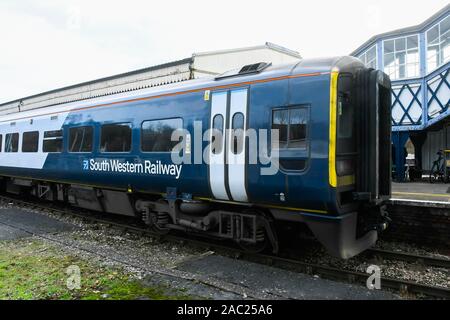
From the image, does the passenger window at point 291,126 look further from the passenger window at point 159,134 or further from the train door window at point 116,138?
the train door window at point 116,138

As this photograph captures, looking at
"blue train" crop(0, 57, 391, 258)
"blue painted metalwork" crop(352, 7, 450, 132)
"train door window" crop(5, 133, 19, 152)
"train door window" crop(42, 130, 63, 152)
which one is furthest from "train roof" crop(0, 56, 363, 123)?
"blue painted metalwork" crop(352, 7, 450, 132)

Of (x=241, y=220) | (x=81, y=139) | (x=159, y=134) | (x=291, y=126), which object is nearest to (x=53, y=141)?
(x=81, y=139)

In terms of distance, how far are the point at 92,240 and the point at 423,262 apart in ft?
20.7

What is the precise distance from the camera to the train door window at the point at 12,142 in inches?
485

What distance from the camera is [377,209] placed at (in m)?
5.95

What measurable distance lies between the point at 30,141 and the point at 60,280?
7.33m

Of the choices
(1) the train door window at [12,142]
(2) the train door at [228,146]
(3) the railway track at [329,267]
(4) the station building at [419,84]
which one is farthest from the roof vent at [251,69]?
(4) the station building at [419,84]

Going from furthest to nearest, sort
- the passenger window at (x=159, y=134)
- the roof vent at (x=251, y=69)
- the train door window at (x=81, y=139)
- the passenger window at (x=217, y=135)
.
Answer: the train door window at (x=81, y=139)
the passenger window at (x=159, y=134)
the passenger window at (x=217, y=135)
the roof vent at (x=251, y=69)

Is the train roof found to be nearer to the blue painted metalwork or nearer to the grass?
the grass

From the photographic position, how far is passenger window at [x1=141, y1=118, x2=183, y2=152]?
6.99m

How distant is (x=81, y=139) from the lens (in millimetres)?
9164

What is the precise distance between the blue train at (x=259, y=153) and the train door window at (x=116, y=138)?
0.07 feet

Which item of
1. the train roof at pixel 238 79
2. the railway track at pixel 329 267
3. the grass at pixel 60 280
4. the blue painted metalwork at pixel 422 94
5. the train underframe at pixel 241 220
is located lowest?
the grass at pixel 60 280

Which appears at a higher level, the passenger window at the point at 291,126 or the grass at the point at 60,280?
the passenger window at the point at 291,126
